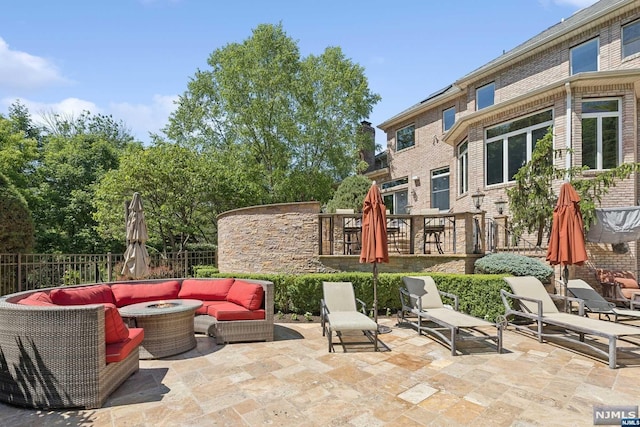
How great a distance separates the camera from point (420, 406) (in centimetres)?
368

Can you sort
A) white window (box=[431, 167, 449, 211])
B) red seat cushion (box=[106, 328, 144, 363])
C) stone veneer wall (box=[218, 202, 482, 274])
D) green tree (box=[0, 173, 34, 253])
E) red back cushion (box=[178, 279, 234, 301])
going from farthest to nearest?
white window (box=[431, 167, 449, 211])
green tree (box=[0, 173, 34, 253])
stone veneer wall (box=[218, 202, 482, 274])
red back cushion (box=[178, 279, 234, 301])
red seat cushion (box=[106, 328, 144, 363])

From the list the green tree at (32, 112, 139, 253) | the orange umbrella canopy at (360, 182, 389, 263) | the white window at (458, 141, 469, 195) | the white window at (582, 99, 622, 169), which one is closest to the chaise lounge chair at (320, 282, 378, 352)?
the orange umbrella canopy at (360, 182, 389, 263)

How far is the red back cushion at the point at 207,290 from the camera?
7.00 m

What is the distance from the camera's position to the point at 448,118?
54.9ft

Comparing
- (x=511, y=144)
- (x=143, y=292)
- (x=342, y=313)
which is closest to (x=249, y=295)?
(x=342, y=313)

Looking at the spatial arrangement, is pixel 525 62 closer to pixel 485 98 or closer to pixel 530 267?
pixel 485 98

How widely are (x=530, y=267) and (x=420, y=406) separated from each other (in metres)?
5.88

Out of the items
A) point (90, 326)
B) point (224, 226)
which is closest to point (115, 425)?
point (90, 326)

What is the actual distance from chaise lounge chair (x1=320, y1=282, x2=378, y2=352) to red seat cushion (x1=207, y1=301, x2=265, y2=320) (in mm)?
1280

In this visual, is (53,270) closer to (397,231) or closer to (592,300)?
(397,231)

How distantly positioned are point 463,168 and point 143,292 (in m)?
13.1

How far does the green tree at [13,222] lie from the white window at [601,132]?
1751 centimetres

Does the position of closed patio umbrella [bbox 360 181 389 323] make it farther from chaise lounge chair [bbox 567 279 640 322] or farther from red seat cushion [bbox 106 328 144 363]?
chaise lounge chair [bbox 567 279 640 322]

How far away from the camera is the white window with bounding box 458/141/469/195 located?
1399cm
